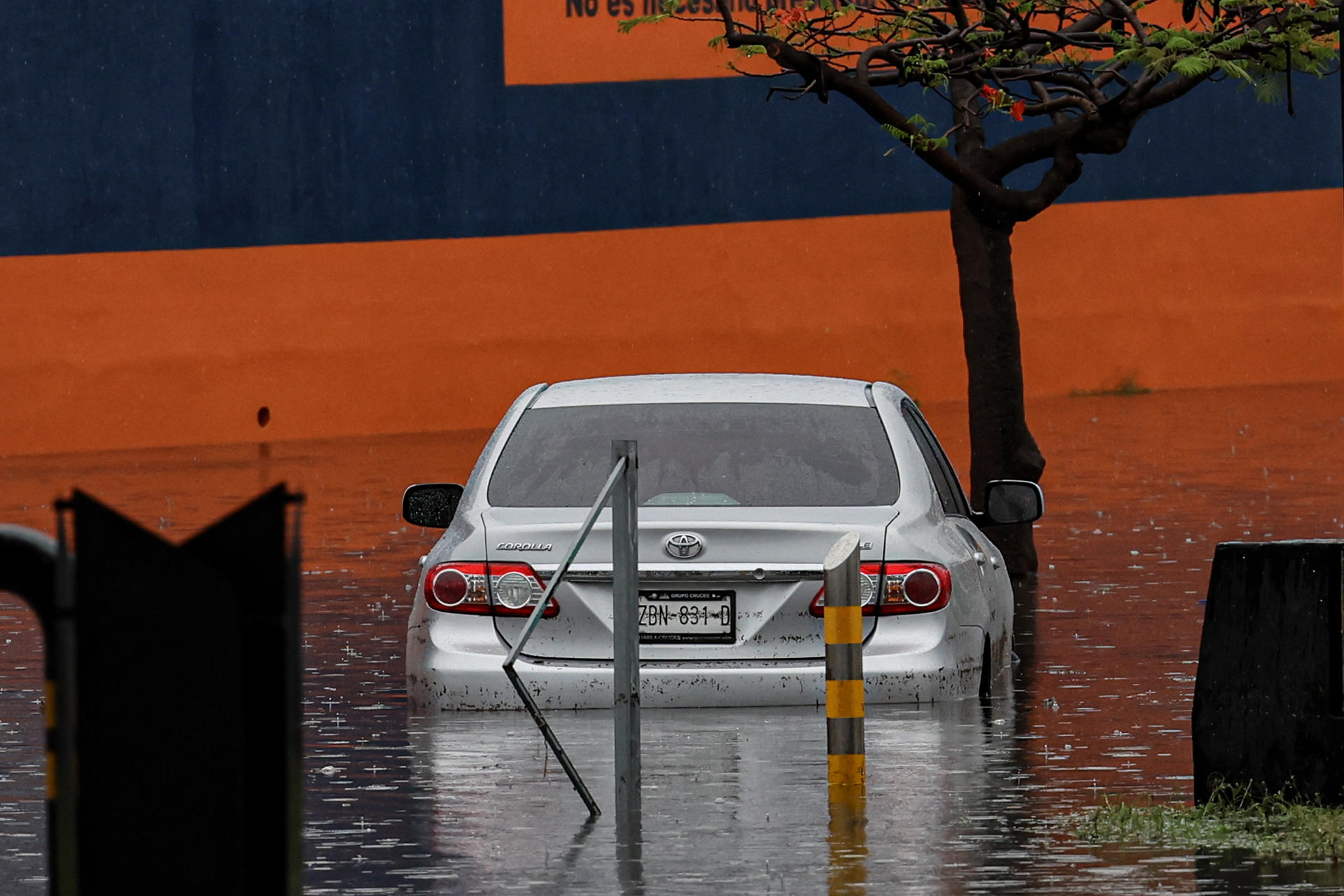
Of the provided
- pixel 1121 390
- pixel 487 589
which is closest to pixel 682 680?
pixel 487 589

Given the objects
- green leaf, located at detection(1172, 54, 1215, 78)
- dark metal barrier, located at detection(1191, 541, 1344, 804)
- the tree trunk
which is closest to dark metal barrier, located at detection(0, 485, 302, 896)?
dark metal barrier, located at detection(1191, 541, 1344, 804)

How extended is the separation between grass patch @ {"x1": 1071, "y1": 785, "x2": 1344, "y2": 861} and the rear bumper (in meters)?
1.34

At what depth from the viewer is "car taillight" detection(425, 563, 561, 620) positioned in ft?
31.6

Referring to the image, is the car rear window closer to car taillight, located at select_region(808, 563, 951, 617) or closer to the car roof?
the car roof

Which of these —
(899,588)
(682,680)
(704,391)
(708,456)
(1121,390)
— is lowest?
(682,680)

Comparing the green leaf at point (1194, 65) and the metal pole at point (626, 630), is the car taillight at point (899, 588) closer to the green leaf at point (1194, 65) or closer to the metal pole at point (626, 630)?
the metal pole at point (626, 630)

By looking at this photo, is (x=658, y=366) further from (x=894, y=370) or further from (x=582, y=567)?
(x=582, y=567)

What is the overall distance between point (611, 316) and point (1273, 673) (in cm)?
2558

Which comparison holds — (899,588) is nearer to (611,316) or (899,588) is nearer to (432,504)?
(432,504)

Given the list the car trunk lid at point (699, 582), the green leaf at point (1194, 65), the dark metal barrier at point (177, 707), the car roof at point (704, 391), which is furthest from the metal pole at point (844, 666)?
the green leaf at point (1194, 65)

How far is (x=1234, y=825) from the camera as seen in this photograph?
813 cm

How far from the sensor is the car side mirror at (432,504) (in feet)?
35.3

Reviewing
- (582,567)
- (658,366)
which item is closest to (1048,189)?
(582,567)

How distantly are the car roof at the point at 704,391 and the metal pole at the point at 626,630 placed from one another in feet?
6.75
